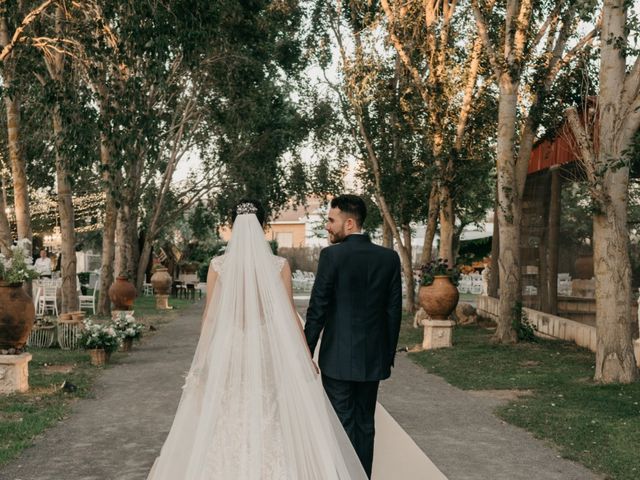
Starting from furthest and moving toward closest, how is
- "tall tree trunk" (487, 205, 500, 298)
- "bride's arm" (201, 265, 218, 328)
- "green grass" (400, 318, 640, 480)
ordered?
"tall tree trunk" (487, 205, 500, 298), "green grass" (400, 318, 640, 480), "bride's arm" (201, 265, 218, 328)

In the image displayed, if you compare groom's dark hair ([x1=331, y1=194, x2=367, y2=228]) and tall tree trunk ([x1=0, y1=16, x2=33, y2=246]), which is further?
tall tree trunk ([x1=0, y1=16, x2=33, y2=246])

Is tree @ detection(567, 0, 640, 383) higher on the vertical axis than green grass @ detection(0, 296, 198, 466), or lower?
higher

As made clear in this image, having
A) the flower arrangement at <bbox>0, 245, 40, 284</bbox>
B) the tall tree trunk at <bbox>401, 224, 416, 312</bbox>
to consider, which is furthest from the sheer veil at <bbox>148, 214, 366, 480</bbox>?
the tall tree trunk at <bbox>401, 224, 416, 312</bbox>

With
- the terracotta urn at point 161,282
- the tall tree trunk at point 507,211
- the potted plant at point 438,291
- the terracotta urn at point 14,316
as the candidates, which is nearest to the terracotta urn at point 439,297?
the potted plant at point 438,291

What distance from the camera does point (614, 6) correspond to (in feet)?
38.1

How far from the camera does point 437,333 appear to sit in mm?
17516

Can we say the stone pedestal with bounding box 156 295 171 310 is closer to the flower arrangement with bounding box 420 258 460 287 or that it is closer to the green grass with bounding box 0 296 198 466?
the green grass with bounding box 0 296 198 466

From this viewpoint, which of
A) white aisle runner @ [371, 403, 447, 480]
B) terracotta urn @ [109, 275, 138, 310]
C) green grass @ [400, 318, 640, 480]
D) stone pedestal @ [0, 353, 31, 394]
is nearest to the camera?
white aisle runner @ [371, 403, 447, 480]

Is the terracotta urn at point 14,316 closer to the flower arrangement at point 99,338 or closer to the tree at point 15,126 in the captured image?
the flower arrangement at point 99,338

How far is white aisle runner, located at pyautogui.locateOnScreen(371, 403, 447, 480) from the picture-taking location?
21.9ft

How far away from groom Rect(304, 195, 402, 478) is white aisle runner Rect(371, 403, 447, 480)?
779 mm

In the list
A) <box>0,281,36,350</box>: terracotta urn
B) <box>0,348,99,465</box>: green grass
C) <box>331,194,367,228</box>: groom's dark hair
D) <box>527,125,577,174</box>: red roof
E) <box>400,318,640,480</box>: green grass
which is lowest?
<box>400,318,640,480</box>: green grass

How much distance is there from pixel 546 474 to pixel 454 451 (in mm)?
1040

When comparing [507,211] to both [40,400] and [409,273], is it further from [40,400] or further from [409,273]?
[40,400]
